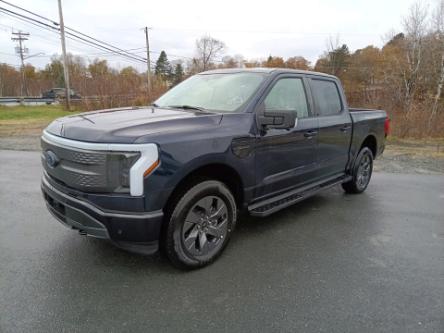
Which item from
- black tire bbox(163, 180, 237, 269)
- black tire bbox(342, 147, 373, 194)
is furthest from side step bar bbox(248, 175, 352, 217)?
black tire bbox(342, 147, 373, 194)

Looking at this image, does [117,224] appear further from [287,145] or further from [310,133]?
[310,133]

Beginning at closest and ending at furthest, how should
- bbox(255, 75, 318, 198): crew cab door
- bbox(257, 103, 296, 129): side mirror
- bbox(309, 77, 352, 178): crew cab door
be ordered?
bbox(257, 103, 296, 129): side mirror
bbox(255, 75, 318, 198): crew cab door
bbox(309, 77, 352, 178): crew cab door

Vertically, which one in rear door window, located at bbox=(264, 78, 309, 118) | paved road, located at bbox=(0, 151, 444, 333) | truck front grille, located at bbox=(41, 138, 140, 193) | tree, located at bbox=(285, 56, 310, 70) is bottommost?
paved road, located at bbox=(0, 151, 444, 333)

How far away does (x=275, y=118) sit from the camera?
125 inches

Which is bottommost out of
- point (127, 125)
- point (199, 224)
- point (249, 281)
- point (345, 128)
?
point (249, 281)

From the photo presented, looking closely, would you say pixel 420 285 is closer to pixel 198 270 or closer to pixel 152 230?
pixel 198 270

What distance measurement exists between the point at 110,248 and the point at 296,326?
205 centimetres

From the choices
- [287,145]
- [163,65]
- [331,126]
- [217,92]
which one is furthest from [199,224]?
[163,65]

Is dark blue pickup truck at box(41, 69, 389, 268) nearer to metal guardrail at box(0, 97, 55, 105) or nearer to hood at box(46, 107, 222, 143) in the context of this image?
hood at box(46, 107, 222, 143)

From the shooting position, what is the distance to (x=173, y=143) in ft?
8.57

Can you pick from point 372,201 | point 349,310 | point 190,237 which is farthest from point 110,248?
point 372,201

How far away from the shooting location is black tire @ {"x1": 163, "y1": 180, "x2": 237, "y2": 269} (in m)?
2.78

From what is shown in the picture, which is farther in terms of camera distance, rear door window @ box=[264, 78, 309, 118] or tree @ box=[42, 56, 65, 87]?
tree @ box=[42, 56, 65, 87]

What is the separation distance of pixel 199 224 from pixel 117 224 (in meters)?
0.78
